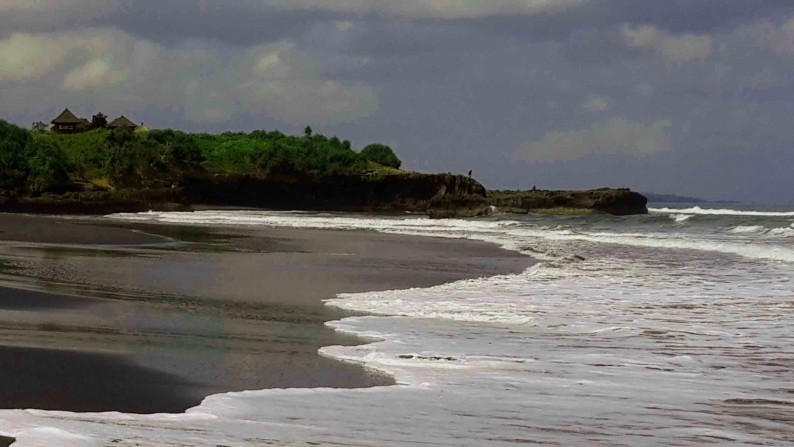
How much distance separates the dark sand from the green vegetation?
46.3m

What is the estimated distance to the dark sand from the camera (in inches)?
291

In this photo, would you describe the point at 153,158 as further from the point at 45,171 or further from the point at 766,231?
the point at 766,231

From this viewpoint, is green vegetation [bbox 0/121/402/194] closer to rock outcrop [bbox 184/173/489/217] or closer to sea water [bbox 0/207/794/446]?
rock outcrop [bbox 184/173/489/217]

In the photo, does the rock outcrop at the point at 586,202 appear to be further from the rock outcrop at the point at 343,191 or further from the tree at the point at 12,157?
the tree at the point at 12,157

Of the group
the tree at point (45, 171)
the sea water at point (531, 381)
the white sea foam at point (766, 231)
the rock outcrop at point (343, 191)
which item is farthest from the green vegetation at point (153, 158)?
the sea water at point (531, 381)

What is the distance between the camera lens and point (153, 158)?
8062cm

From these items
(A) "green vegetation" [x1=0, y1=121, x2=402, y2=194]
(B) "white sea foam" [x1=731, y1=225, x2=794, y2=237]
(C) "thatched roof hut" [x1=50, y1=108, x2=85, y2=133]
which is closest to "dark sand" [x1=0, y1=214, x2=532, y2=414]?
(B) "white sea foam" [x1=731, y1=225, x2=794, y2=237]

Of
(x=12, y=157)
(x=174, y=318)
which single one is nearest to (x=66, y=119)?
(x=12, y=157)

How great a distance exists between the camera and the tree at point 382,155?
10831cm

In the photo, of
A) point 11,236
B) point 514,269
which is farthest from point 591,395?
point 11,236

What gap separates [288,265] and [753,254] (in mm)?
13974

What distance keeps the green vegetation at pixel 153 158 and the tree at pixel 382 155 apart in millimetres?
5296

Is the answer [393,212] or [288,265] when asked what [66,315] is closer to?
[288,265]

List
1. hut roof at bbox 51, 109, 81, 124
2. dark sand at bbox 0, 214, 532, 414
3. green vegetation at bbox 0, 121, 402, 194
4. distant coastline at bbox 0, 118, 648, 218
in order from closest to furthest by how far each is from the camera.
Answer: dark sand at bbox 0, 214, 532, 414, green vegetation at bbox 0, 121, 402, 194, distant coastline at bbox 0, 118, 648, 218, hut roof at bbox 51, 109, 81, 124
